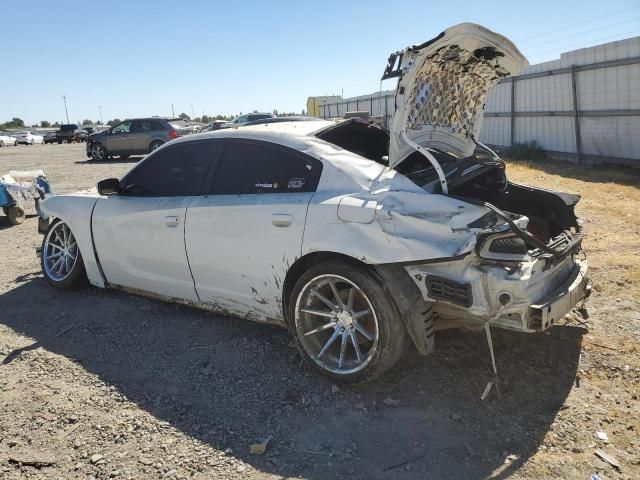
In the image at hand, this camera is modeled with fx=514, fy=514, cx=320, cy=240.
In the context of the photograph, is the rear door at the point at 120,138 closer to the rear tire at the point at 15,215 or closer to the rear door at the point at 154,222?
the rear tire at the point at 15,215

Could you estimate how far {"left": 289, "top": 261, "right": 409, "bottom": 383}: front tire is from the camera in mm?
3119

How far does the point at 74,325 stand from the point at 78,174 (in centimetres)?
1371

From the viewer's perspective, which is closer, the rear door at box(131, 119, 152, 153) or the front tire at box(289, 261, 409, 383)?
the front tire at box(289, 261, 409, 383)

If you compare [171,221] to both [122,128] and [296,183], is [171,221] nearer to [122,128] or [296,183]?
[296,183]

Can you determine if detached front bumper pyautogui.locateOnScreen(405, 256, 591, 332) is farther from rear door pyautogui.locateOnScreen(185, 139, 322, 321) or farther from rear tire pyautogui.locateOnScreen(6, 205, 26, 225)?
rear tire pyautogui.locateOnScreen(6, 205, 26, 225)

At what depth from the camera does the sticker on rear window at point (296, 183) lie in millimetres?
3545

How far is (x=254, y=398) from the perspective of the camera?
3.32 meters

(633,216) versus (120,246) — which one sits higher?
(120,246)

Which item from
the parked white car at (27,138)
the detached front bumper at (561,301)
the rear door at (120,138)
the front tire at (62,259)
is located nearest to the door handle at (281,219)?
the detached front bumper at (561,301)

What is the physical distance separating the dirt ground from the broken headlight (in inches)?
35.3

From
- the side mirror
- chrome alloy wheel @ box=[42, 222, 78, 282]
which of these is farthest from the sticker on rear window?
chrome alloy wheel @ box=[42, 222, 78, 282]

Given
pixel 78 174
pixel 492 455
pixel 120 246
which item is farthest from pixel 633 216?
pixel 78 174

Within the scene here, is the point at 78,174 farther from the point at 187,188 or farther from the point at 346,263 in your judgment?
the point at 346,263

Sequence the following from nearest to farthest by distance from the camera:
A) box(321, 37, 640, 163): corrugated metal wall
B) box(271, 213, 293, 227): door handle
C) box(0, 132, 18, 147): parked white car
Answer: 1. box(271, 213, 293, 227): door handle
2. box(321, 37, 640, 163): corrugated metal wall
3. box(0, 132, 18, 147): parked white car
